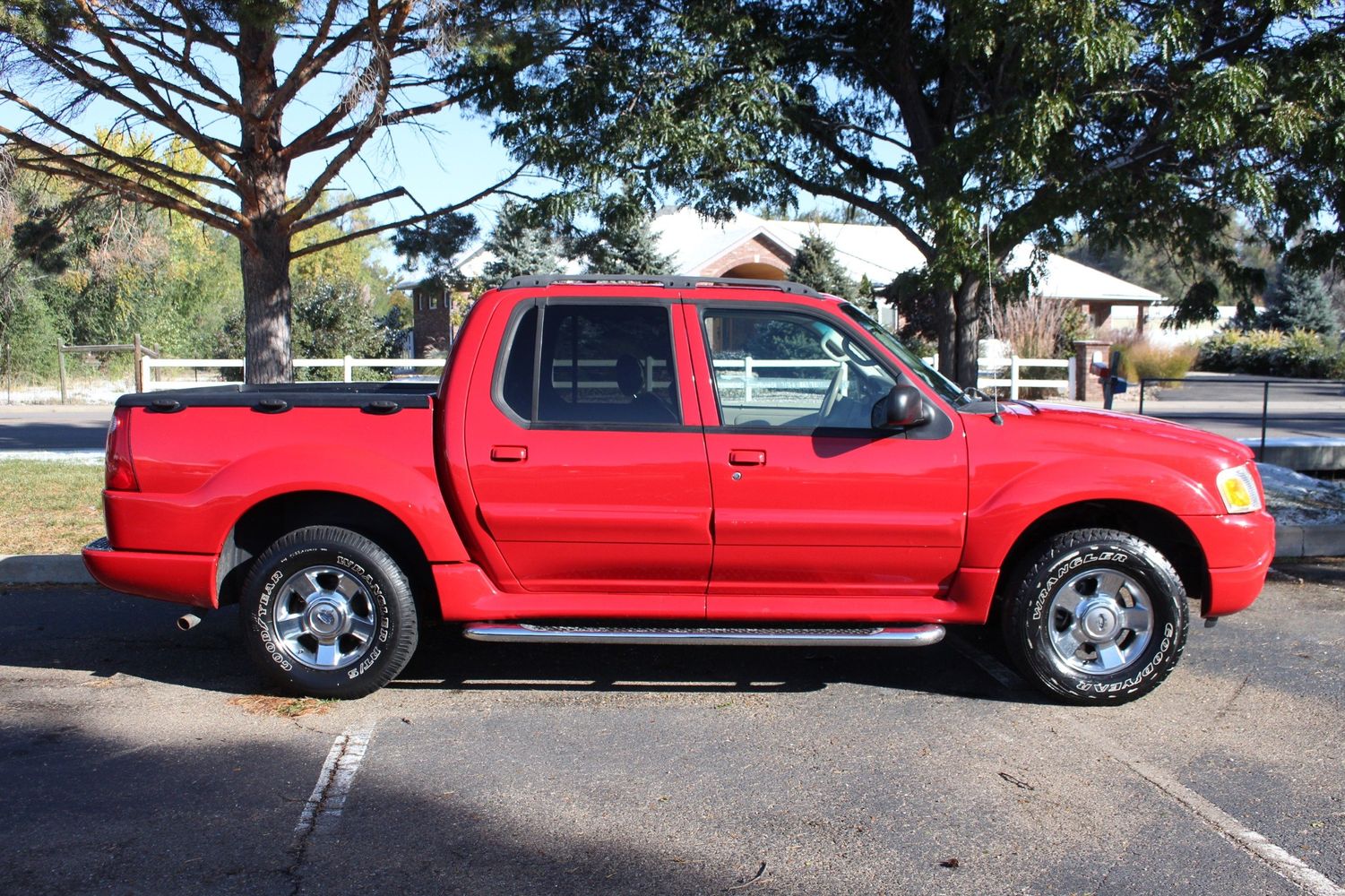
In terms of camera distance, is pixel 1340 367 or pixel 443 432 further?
pixel 1340 367

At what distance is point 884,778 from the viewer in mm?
4434

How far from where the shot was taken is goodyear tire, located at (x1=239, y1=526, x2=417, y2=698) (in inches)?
205

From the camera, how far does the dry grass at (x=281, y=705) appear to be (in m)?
5.17

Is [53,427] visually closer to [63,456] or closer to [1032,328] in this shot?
[63,456]

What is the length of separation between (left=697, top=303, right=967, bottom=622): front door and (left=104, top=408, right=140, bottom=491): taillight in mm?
2696

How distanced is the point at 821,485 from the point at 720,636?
0.82m

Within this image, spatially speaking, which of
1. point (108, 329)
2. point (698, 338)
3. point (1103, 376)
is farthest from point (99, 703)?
point (108, 329)

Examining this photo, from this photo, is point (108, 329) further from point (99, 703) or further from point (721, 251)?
point (99, 703)

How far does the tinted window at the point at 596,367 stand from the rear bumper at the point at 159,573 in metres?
1.66

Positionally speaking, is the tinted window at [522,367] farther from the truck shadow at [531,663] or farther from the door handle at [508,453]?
the truck shadow at [531,663]

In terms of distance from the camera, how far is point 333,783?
434cm

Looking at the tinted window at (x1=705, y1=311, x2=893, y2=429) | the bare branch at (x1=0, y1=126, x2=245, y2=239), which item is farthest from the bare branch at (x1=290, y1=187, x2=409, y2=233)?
the tinted window at (x1=705, y1=311, x2=893, y2=429)

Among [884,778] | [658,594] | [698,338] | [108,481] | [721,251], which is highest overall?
[721,251]

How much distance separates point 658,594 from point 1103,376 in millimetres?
7595
